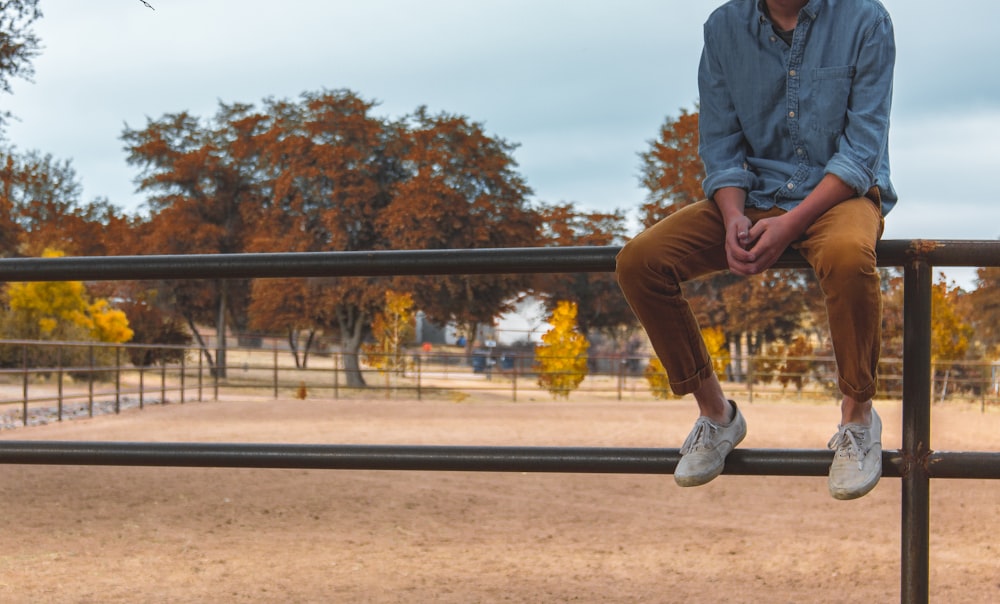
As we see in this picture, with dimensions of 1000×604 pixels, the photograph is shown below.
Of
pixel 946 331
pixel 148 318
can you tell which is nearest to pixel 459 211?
pixel 148 318

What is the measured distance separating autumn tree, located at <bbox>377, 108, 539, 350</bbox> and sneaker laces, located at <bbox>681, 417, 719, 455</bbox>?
28.3 meters

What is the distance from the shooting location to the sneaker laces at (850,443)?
1873mm

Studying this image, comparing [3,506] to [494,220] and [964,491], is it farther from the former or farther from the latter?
[494,220]

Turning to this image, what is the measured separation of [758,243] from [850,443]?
0.39m

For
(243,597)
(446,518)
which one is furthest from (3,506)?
(243,597)

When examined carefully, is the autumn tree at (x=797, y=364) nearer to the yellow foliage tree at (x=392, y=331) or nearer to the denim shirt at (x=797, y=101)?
the yellow foliage tree at (x=392, y=331)

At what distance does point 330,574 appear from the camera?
17.0 ft

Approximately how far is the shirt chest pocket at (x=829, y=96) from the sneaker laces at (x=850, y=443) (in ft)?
1.89

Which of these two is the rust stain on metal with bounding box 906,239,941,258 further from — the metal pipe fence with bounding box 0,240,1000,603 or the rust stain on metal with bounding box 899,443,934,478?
the rust stain on metal with bounding box 899,443,934,478

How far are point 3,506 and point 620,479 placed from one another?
4673 millimetres

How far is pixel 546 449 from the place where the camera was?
73.6 inches

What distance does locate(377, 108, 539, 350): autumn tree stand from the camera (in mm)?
31656

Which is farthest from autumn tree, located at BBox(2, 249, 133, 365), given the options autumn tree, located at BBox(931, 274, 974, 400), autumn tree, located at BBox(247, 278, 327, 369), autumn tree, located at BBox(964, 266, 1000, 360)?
autumn tree, located at BBox(964, 266, 1000, 360)

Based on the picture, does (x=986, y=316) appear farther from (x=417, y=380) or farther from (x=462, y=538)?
(x=462, y=538)
